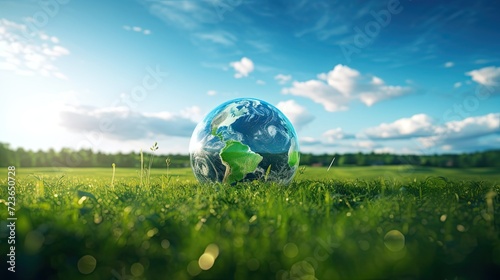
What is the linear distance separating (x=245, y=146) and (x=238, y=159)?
10.0 inches

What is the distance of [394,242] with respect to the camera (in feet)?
9.51

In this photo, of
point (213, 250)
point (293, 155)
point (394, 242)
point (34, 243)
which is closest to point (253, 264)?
point (213, 250)

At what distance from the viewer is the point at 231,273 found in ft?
8.50

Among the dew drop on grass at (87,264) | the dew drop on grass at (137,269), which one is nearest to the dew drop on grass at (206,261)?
the dew drop on grass at (137,269)

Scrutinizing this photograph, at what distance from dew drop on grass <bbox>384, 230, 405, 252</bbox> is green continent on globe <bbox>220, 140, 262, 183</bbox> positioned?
396cm

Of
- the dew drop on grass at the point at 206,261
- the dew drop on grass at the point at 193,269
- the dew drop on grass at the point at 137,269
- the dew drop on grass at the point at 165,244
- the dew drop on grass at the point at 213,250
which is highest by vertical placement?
the dew drop on grass at the point at 213,250

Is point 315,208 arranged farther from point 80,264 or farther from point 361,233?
point 80,264

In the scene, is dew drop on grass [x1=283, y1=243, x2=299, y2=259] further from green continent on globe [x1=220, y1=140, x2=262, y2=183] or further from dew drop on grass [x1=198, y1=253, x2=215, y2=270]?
green continent on globe [x1=220, y1=140, x2=262, y2=183]

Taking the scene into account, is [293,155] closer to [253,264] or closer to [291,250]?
[291,250]

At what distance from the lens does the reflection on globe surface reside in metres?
6.84

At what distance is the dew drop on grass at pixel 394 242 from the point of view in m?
2.83

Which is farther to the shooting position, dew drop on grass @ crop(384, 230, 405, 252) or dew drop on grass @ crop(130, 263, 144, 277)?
dew drop on grass @ crop(384, 230, 405, 252)

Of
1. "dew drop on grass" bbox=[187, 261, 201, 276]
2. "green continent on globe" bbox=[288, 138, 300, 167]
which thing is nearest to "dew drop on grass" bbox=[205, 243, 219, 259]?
"dew drop on grass" bbox=[187, 261, 201, 276]

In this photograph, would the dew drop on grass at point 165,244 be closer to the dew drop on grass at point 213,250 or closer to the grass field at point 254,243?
the grass field at point 254,243
